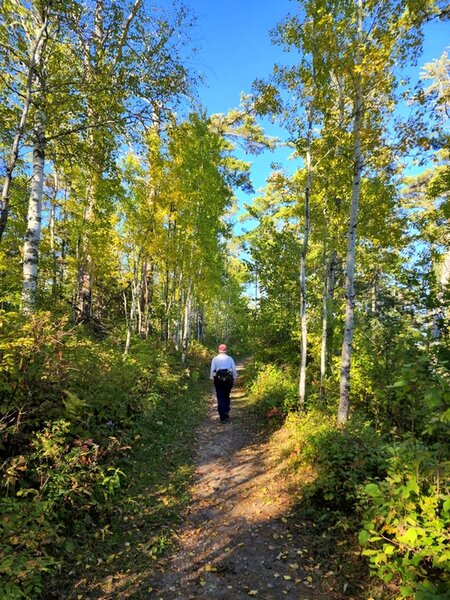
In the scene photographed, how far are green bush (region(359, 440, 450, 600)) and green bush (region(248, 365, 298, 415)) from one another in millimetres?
5167

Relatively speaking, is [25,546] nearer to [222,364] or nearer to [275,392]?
[222,364]

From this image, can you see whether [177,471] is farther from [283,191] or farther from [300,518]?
[283,191]

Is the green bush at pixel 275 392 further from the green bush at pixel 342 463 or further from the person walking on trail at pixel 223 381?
the green bush at pixel 342 463

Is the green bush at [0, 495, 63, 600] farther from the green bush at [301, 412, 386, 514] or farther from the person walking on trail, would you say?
the person walking on trail

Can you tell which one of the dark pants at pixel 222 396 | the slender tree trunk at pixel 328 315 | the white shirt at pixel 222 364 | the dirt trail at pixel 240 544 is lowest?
the dirt trail at pixel 240 544

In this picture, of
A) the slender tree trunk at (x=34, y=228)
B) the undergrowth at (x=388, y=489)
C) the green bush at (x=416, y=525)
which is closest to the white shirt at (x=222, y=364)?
the undergrowth at (x=388, y=489)

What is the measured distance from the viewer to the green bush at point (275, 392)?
8664mm

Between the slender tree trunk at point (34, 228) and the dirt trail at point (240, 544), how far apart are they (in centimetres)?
467

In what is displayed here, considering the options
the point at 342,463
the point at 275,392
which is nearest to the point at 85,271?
the point at 275,392

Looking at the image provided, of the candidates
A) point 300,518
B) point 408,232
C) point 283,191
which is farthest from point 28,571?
point 408,232

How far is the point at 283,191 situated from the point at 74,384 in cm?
830

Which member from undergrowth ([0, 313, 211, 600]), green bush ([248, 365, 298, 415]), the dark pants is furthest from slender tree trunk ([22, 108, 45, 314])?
green bush ([248, 365, 298, 415])

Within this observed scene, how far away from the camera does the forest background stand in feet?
10.7

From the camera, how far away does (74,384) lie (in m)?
5.29
